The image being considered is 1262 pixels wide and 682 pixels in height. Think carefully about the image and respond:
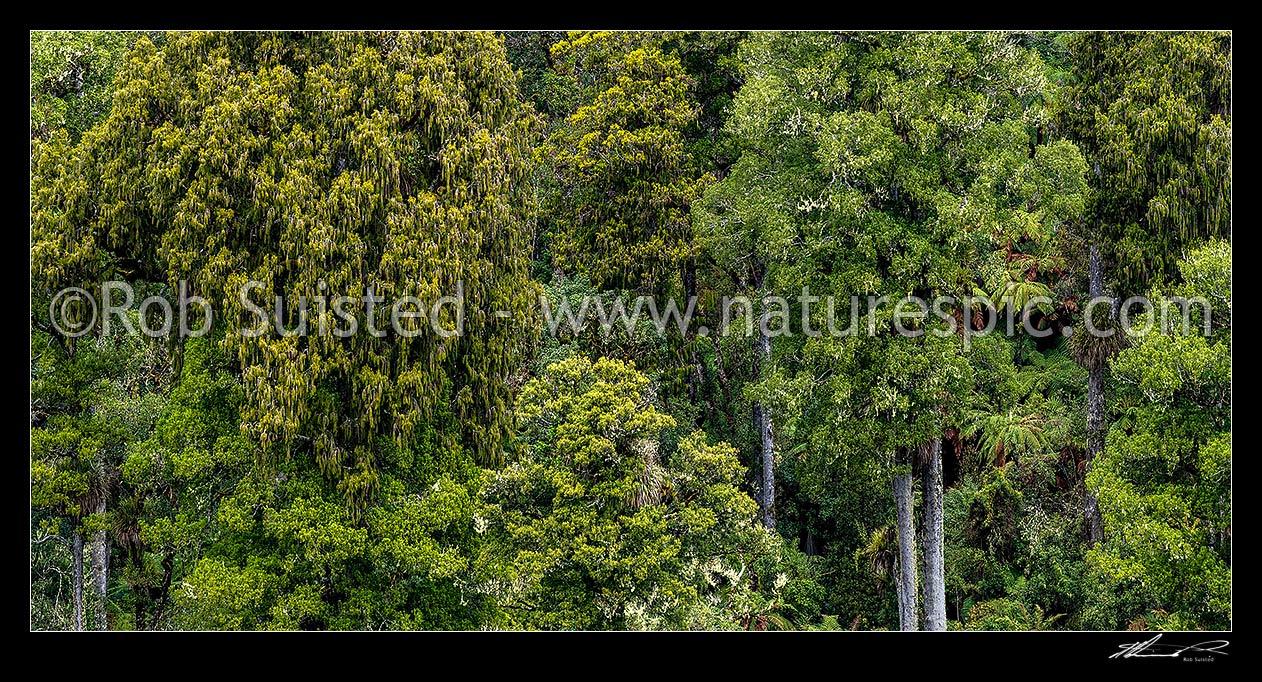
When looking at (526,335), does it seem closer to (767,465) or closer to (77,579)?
(767,465)

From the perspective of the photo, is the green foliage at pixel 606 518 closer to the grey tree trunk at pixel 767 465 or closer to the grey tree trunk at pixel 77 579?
the grey tree trunk at pixel 767 465

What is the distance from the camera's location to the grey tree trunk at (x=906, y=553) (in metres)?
21.3

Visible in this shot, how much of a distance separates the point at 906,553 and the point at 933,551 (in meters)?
0.48

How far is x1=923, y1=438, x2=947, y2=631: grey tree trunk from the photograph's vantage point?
21.4 metres

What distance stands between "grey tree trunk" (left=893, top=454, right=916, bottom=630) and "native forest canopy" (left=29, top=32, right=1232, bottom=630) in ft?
0.16

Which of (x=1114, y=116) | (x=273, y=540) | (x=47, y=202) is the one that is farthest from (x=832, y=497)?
(x=47, y=202)

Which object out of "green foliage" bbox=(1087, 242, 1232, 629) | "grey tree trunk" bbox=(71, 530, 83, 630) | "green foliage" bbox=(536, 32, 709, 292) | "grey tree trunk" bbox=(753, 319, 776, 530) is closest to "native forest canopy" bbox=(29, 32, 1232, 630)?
"green foliage" bbox=(1087, 242, 1232, 629)

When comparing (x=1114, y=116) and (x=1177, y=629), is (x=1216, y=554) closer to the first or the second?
(x=1177, y=629)

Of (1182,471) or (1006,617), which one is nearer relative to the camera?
(1182,471)

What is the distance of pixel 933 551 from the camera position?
21531 millimetres

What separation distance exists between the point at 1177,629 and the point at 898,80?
8.59 metres

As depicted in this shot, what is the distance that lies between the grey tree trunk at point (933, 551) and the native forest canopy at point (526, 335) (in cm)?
5
